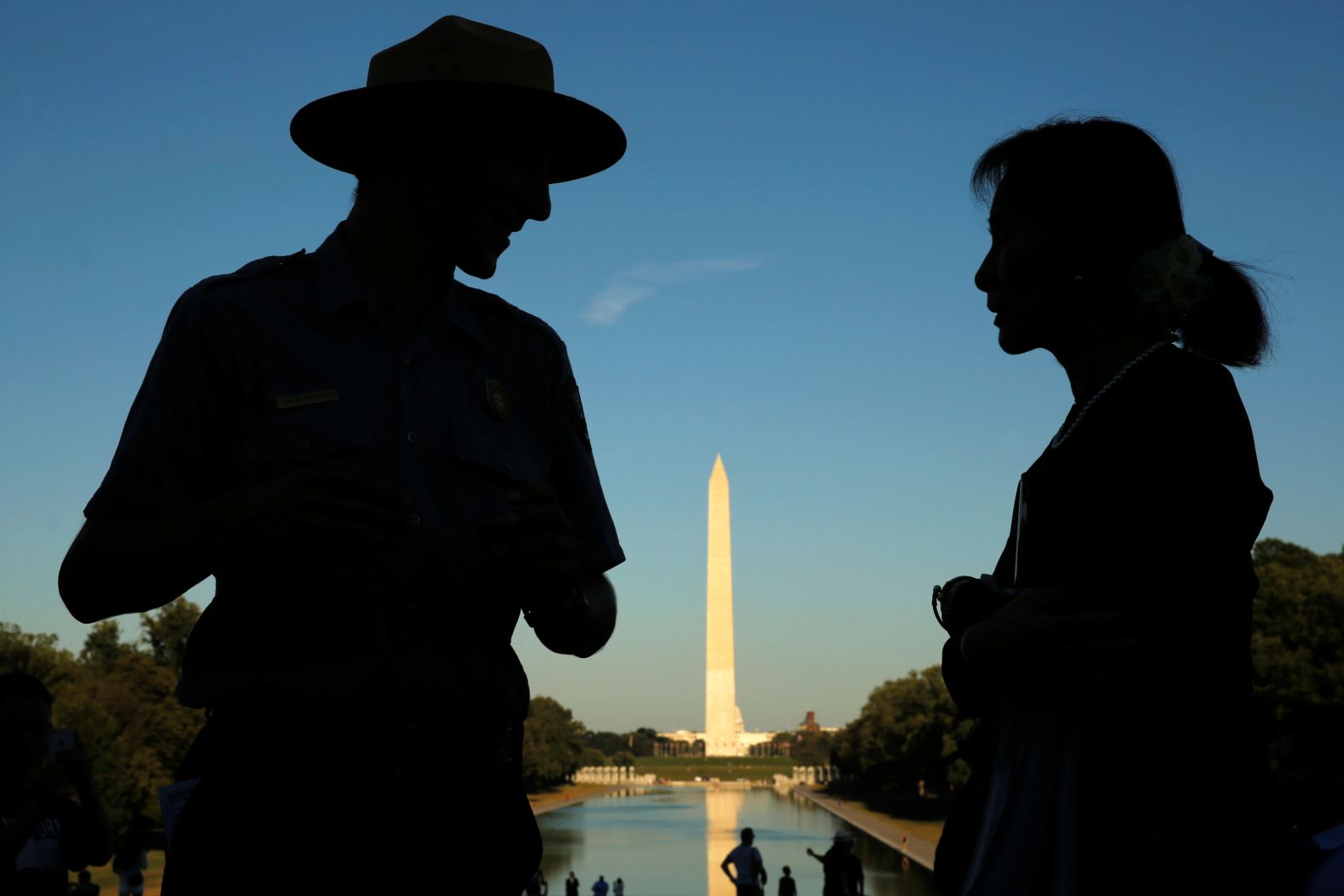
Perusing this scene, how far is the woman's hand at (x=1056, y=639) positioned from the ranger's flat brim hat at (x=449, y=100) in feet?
4.07

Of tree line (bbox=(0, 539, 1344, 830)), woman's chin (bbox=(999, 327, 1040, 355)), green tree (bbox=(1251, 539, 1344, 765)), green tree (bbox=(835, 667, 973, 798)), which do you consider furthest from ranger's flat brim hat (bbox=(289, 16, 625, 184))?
green tree (bbox=(835, 667, 973, 798))

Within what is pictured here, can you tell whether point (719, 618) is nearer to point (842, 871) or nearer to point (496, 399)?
point (842, 871)

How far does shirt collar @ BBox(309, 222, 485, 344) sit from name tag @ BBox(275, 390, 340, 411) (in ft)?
0.59

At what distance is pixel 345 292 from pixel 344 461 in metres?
0.35

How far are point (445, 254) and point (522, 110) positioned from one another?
31cm

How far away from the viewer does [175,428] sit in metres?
2.41

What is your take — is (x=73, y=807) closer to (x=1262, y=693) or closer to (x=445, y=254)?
(x=445, y=254)

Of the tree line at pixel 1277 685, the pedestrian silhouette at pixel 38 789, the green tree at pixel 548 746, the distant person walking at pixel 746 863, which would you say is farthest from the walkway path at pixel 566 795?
the pedestrian silhouette at pixel 38 789

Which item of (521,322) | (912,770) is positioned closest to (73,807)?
(521,322)

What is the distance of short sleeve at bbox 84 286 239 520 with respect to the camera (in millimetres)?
2344

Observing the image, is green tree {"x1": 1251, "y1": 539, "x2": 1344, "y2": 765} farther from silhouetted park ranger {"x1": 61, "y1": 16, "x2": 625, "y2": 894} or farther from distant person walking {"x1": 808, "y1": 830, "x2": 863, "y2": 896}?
silhouetted park ranger {"x1": 61, "y1": 16, "x2": 625, "y2": 894}

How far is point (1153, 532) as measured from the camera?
8.27 ft

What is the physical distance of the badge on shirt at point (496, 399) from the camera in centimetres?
272

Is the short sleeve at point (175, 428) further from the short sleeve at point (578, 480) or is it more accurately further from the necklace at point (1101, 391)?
the necklace at point (1101, 391)
